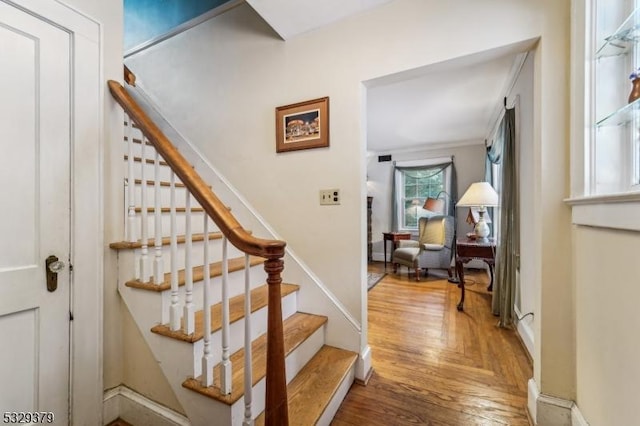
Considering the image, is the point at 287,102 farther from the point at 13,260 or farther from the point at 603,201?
the point at 603,201

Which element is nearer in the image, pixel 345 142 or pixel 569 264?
pixel 569 264

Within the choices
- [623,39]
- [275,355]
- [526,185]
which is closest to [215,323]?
[275,355]

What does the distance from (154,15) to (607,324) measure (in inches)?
160

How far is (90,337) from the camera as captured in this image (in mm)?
1255

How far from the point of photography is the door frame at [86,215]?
3.98ft

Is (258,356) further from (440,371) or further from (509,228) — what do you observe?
(509,228)

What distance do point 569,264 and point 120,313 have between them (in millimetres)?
2315

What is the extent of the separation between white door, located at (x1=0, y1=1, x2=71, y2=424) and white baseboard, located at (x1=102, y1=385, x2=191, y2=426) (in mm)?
186

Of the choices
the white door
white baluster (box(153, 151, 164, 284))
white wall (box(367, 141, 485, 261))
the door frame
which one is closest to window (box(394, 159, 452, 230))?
white wall (box(367, 141, 485, 261))

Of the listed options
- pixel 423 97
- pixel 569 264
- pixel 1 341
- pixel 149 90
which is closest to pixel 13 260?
pixel 1 341

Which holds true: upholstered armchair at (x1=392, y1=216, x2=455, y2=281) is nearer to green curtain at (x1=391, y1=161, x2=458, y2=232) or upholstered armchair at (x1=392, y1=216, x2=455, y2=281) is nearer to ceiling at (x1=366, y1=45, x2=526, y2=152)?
green curtain at (x1=391, y1=161, x2=458, y2=232)

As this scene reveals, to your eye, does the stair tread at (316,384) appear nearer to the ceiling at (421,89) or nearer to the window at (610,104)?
the window at (610,104)

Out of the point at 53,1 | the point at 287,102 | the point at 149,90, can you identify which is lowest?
the point at 287,102

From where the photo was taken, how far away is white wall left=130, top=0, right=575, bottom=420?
4.22ft
